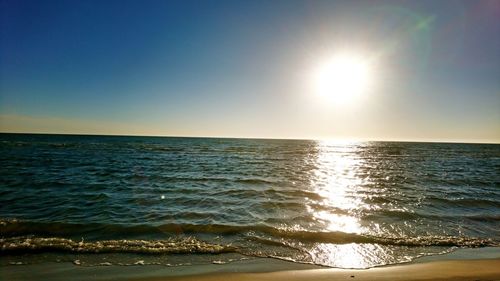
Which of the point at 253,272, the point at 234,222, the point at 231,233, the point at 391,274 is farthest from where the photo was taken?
the point at 234,222

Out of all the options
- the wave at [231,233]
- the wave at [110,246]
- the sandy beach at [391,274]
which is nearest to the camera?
the sandy beach at [391,274]

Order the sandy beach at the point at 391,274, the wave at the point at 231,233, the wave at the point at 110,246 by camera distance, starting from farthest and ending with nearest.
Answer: the wave at the point at 231,233, the wave at the point at 110,246, the sandy beach at the point at 391,274

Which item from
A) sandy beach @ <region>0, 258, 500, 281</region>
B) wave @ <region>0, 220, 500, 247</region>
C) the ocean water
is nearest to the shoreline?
sandy beach @ <region>0, 258, 500, 281</region>

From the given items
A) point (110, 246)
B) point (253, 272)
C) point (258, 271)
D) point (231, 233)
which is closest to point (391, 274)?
point (258, 271)

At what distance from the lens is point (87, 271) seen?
582cm

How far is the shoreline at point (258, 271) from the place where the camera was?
5543 mm

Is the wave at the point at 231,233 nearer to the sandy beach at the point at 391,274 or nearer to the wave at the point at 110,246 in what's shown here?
the wave at the point at 110,246

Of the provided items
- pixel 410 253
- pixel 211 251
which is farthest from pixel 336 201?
pixel 211 251

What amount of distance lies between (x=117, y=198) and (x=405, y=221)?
484 inches

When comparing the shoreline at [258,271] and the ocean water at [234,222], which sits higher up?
the shoreline at [258,271]

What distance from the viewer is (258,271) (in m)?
5.97

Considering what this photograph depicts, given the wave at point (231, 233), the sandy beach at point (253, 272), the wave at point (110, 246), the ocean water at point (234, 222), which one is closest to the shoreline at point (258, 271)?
the sandy beach at point (253, 272)

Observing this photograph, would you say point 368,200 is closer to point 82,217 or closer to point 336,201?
point 336,201

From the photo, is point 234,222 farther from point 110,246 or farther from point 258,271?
point 110,246
